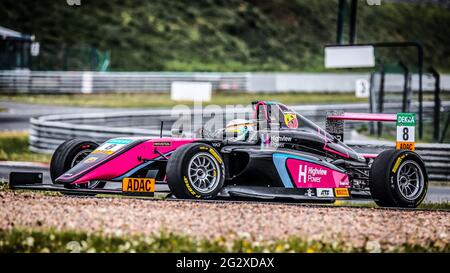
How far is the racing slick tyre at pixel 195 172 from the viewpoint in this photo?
37.3 feet

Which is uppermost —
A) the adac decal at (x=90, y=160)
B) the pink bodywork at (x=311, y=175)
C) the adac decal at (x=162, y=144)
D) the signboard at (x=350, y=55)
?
the signboard at (x=350, y=55)

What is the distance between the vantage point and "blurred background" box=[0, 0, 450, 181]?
30.2 m

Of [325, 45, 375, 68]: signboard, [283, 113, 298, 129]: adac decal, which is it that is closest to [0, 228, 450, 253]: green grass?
[283, 113, 298, 129]: adac decal

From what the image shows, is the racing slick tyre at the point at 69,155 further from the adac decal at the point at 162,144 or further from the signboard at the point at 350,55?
the signboard at the point at 350,55

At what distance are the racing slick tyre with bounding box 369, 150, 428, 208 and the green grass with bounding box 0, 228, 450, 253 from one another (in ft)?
9.86

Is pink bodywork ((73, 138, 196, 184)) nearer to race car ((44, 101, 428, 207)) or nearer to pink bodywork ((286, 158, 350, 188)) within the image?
race car ((44, 101, 428, 207))

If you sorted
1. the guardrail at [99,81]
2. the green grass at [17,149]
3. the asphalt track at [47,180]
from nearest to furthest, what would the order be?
the asphalt track at [47,180]
the green grass at [17,149]
the guardrail at [99,81]

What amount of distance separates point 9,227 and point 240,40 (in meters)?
51.0

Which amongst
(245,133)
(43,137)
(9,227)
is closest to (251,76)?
(43,137)

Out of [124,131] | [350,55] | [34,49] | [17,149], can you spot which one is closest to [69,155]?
[124,131]

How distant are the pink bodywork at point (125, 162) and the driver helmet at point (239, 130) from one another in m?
0.91

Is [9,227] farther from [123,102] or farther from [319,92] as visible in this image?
[319,92]

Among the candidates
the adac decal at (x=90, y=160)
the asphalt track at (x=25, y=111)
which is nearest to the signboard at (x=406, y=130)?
the adac decal at (x=90, y=160)
